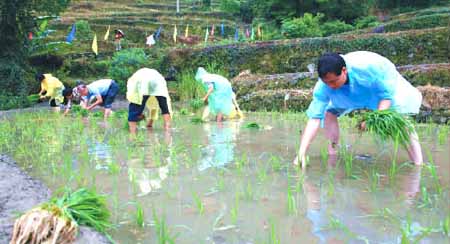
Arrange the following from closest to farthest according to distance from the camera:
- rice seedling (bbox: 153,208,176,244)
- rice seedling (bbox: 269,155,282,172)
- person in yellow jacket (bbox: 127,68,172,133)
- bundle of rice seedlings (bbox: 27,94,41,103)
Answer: rice seedling (bbox: 153,208,176,244) < rice seedling (bbox: 269,155,282,172) < person in yellow jacket (bbox: 127,68,172,133) < bundle of rice seedlings (bbox: 27,94,41,103)

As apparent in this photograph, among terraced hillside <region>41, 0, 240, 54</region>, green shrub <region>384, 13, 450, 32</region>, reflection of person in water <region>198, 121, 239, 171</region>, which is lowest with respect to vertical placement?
reflection of person in water <region>198, 121, 239, 171</region>

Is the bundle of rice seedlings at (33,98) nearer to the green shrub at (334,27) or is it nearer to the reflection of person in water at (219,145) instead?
the reflection of person in water at (219,145)

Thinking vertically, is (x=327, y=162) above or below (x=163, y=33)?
below

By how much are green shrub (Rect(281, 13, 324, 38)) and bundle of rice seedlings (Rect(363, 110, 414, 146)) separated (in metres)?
16.5

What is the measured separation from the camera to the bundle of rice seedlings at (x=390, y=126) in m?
3.42

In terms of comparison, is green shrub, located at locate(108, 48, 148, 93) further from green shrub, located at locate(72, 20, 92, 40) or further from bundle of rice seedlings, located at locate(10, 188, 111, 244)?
bundle of rice seedlings, located at locate(10, 188, 111, 244)

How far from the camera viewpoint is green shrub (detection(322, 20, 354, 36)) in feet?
68.7

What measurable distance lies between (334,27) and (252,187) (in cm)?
1913

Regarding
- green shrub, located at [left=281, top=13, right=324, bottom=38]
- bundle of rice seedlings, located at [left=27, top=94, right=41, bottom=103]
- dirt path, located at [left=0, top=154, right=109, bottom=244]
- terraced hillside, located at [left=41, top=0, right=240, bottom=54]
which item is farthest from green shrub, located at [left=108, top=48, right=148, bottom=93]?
dirt path, located at [left=0, top=154, right=109, bottom=244]

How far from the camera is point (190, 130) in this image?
6.70 m

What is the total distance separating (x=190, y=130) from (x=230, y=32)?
21.7 m

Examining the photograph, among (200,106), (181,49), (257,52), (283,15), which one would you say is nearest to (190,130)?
(200,106)

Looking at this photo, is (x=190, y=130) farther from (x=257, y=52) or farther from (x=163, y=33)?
(x=163, y=33)

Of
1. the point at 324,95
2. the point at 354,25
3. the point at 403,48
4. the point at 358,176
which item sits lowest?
the point at 358,176
